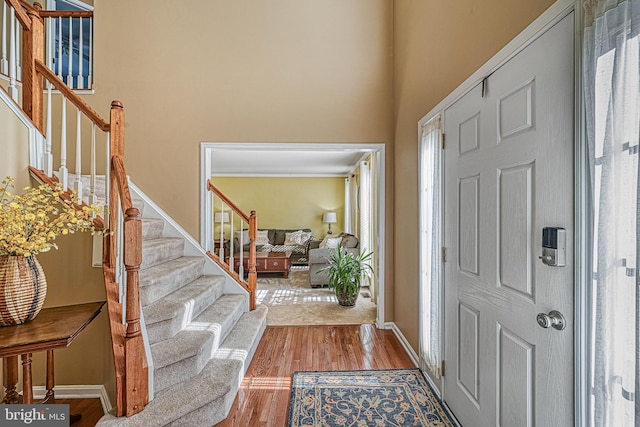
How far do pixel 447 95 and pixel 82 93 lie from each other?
3.80 metres

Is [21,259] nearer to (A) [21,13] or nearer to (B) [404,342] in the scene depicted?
(A) [21,13]

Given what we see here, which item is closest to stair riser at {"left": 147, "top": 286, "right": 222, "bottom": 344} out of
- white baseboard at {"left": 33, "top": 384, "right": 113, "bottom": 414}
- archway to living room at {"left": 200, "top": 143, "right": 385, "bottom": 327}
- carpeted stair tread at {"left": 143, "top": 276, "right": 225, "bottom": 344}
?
carpeted stair tread at {"left": 143, "top": 276, "right": 225, "bottom": 344}

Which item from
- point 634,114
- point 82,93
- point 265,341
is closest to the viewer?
point 634,114

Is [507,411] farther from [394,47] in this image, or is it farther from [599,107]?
[394,47]

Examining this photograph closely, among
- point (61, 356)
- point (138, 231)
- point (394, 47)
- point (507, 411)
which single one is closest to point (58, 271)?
point (61, 356)

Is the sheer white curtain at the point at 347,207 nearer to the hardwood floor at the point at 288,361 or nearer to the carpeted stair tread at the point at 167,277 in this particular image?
the hardwood floor at the point at 288,361

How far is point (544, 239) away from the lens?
119 centimetres

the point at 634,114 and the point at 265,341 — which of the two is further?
the point at 265,341

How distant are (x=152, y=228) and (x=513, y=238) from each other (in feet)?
9.91

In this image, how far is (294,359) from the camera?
285cm

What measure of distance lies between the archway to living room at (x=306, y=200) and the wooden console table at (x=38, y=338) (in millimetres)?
1635

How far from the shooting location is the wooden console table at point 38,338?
1.54m

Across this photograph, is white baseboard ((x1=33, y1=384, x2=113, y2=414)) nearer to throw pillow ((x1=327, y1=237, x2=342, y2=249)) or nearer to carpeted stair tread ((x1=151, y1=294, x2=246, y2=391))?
carpeted stair tread ((x1=151, y1=294, x2=246, y2=391))

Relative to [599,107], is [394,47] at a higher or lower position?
higher
